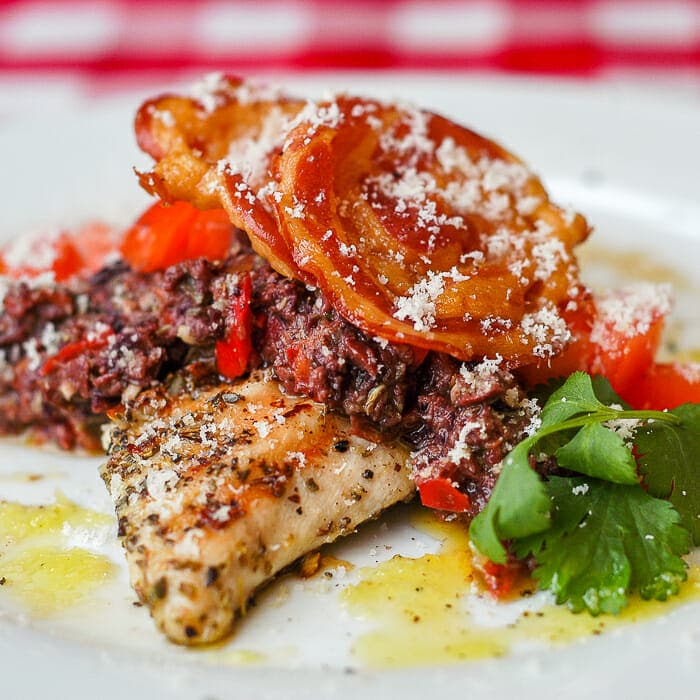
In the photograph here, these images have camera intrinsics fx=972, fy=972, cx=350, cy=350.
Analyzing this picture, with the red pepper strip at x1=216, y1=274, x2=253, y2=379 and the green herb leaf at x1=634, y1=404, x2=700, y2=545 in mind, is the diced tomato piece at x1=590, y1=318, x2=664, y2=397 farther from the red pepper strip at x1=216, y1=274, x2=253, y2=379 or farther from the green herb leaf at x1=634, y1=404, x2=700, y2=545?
the red pepper strip at x1=216, y1=274, x2=253, y2=379

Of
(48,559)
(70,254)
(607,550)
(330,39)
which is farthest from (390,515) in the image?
(330,39)

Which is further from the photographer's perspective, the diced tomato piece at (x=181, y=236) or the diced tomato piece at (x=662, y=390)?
the diced tomato piece at (x=181, y=236)

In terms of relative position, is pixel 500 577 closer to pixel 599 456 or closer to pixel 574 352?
pixel 599 456

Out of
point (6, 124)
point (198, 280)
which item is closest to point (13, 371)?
point (198, 280)

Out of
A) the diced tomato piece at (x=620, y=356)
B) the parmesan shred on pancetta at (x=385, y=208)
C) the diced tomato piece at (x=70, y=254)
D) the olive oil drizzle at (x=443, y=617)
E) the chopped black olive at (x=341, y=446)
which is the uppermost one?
the parmesan shred on pancetta at (x=385, y=208)

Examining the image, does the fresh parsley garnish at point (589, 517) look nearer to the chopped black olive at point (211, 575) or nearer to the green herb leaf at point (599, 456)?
the green herb leaf at point (599, 456)

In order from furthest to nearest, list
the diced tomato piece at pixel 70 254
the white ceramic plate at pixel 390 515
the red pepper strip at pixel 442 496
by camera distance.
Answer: the diced tomato piece at pixel 70 254
the red pepper strip at pixel 442 496
the white ceramic plate at pixel 390 515

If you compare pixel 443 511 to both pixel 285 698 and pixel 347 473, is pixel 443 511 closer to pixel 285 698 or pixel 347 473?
pixel 347 473

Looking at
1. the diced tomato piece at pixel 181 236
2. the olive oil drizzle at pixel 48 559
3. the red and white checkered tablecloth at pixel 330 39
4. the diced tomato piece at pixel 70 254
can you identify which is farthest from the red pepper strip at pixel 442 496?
the red and white checkered tablecloth at pixel 330 39
